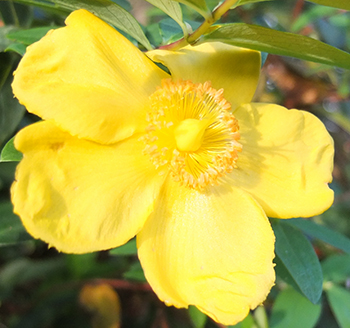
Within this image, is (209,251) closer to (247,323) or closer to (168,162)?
(168,162)

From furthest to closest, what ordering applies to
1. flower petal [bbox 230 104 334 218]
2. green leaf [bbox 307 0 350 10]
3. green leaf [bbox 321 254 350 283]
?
green leaf [bbox 321 254 350 283]
flower petal [bbox 230 104 334 218]
green leaf [bbox 307 0 350 10]

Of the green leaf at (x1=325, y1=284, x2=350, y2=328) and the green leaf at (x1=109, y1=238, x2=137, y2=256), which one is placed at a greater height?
the green leaf at (x1=109, y1=238, x2=137, y2=256)

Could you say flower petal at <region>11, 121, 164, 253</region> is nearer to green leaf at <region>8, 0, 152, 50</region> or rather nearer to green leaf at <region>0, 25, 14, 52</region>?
green leaf at <region>8, 0, 152, 50</region>

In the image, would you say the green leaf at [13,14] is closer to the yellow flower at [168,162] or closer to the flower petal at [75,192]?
the yellow flower at [168,162]

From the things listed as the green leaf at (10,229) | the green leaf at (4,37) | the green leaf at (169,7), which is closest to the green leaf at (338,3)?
the green leaf at (169,7)

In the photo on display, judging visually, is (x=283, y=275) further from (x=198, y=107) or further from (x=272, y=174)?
(x=198, y=107)

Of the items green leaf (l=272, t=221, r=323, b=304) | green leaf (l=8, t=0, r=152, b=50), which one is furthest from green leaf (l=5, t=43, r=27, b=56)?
green leaf (l=272, t=221, r=323, b=304)
